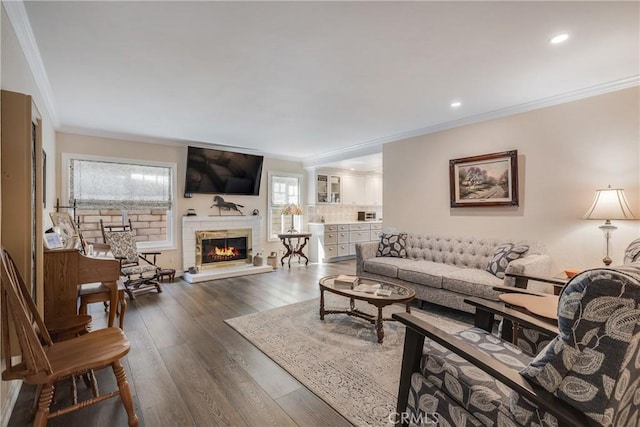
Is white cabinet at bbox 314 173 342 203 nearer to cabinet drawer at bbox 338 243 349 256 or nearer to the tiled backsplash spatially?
the tiled backsplash

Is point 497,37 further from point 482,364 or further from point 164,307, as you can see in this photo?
point 164,307

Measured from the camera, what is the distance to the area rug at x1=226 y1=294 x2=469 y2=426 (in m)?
1.88

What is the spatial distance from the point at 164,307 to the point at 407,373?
3.24 meters

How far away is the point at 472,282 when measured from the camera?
3.12m

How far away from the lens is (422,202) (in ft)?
14.8

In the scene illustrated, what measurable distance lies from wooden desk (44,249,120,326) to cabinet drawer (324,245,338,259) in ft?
16.1

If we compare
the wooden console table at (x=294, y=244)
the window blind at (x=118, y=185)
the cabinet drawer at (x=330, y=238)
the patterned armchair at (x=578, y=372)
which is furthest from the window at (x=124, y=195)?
the patterned armchair at (x=578, y=372)

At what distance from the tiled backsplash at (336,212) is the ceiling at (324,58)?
337cm

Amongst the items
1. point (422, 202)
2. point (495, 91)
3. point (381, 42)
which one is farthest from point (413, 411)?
point (422, 202)

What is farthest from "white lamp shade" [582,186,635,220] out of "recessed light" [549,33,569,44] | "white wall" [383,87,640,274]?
"recessed light" [549,33,569,44]

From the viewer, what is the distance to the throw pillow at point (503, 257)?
10.5ft

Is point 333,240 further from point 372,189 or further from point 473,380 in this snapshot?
point 473,380

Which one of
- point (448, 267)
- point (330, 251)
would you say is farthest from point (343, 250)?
point (448, 267)

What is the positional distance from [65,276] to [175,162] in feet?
11.6
